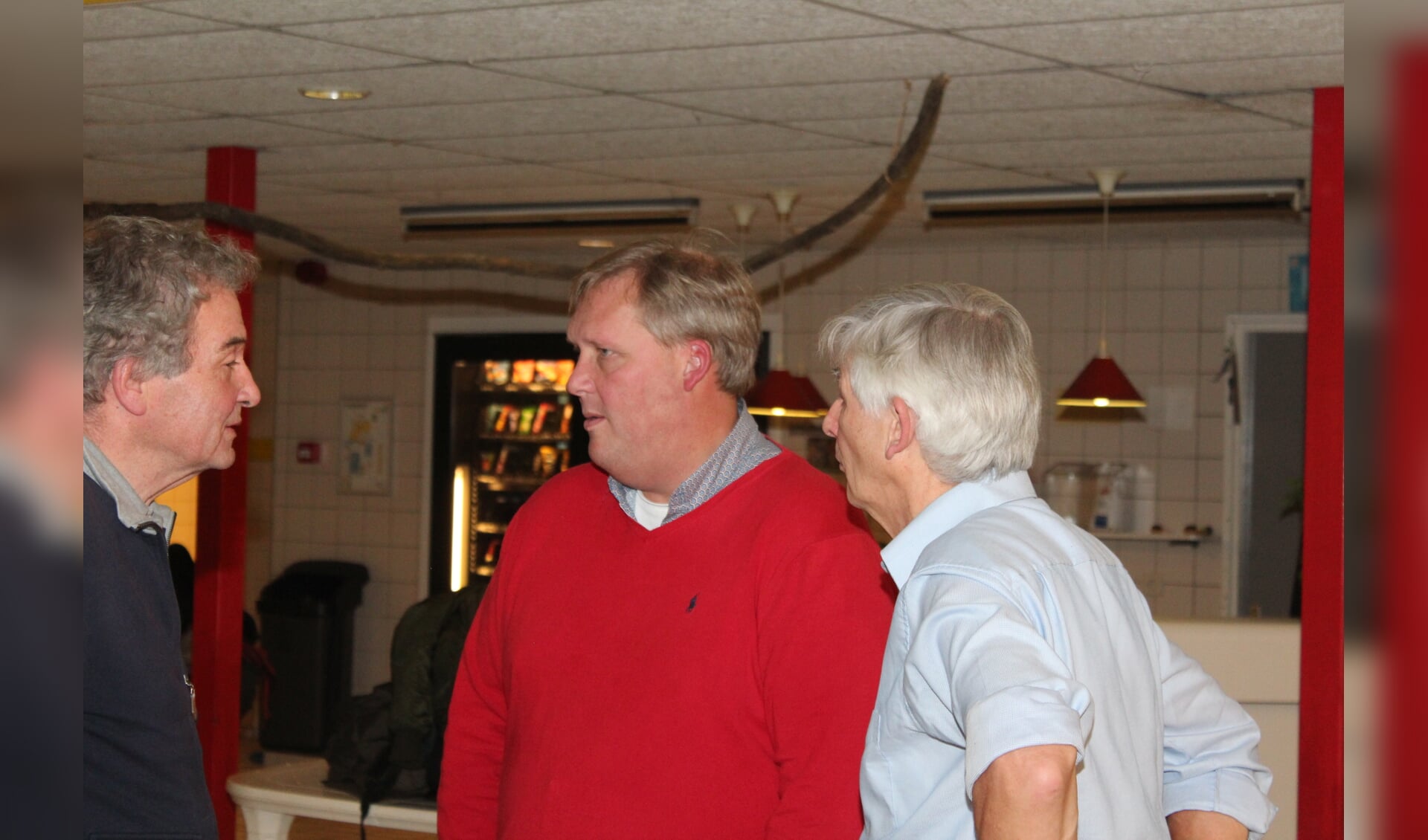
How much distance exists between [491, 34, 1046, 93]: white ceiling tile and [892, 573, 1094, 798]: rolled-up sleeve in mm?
2301

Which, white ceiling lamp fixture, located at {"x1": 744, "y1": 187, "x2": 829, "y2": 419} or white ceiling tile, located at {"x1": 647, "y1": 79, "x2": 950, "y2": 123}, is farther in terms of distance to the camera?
white ceiling lamp fixture, located at {"x1": 744, "y1": 187, "x2": 829, "y2": 419}

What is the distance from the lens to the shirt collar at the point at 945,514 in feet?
4.91

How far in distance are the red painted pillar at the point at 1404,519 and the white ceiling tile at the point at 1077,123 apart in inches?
150

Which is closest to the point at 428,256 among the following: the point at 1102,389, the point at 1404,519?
the point at 1102,389

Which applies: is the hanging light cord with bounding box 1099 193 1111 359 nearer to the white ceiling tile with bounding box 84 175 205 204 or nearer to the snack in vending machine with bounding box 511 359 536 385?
the snack in vending machine with bounding box 511 359 536 385

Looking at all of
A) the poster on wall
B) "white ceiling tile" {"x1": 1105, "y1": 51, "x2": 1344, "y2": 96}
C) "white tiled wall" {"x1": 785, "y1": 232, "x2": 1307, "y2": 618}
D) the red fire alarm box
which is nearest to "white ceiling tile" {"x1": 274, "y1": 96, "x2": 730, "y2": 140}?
"white ceiling tile" {"x1": 1105, "y1": 51, "x2": 1344, "y2": 96}

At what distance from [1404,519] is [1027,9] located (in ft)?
9.22

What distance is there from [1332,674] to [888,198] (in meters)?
2.88

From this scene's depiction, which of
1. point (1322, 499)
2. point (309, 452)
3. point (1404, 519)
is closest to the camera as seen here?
point (1404, 519)

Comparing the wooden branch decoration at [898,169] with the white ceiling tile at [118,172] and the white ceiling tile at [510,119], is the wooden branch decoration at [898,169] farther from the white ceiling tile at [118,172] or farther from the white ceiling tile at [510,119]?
the white ceiling tile at [118,172]

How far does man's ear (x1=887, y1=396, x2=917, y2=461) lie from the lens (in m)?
1.50

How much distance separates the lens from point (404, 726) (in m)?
3.64

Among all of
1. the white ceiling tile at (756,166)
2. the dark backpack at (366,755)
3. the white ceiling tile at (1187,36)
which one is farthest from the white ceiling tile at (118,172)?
the white ceiling tile at (1187,36)

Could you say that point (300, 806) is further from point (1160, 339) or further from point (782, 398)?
point (1160, 339)
